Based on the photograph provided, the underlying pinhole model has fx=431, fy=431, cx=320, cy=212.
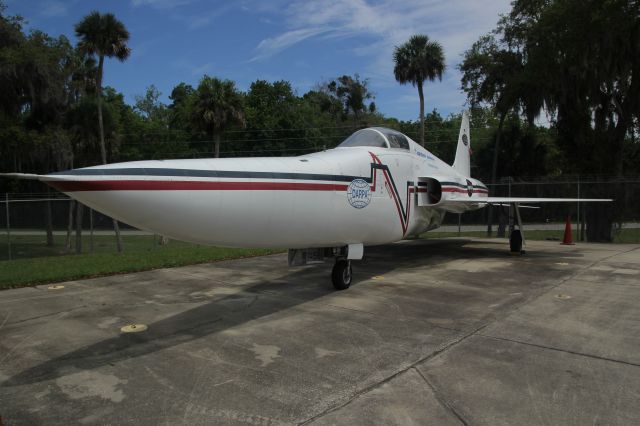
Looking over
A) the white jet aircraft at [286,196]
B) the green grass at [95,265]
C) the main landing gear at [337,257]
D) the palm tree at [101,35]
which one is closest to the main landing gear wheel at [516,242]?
the white jet aircraft at [286,196]

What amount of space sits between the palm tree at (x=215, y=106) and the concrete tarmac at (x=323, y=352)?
23.6m

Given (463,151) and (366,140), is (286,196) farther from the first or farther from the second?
(463,151)

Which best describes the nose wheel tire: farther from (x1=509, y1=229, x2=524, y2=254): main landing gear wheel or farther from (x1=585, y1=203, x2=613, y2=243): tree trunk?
(x1=585, y1=203, x2=613, y2=243): tree trunk

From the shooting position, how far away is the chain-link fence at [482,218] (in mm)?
18328

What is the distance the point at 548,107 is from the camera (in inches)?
870

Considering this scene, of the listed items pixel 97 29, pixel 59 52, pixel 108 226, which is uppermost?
pixel 97 29

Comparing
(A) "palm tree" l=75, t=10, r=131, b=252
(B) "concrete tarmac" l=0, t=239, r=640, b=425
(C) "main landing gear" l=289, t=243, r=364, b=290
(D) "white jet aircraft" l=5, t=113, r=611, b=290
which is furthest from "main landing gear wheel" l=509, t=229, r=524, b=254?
(A) "palm tree" l=75, t=10, r=131, b=252

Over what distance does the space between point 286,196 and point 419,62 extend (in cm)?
3043

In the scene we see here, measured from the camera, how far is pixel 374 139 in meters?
8.34

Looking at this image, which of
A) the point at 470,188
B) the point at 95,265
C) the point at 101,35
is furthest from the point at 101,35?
the point at 470,188

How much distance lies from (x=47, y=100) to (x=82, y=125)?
3.66m

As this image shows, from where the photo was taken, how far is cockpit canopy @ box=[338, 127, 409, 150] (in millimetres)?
8195

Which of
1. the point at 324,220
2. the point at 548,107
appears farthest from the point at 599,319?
the point at 548,107

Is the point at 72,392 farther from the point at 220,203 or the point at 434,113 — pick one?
the point at 434,113
